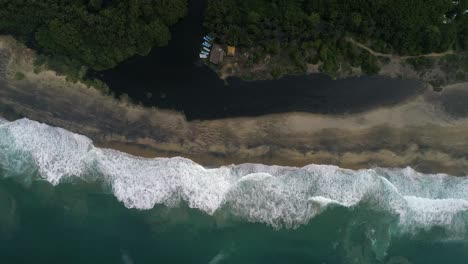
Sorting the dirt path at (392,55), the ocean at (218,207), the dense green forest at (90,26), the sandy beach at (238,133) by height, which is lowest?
the ocean at (218,207)

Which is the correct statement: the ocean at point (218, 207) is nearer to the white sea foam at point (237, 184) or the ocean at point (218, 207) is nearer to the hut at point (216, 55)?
the white sea foam at point (237, 184)

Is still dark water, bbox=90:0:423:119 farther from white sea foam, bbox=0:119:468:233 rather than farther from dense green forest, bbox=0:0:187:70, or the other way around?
white sea foam, bbox=0:119:468:233

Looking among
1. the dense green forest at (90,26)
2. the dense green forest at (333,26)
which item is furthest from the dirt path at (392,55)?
the dense green forest at (90,26)

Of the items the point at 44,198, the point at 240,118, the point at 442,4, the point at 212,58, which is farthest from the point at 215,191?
the point at 442,4

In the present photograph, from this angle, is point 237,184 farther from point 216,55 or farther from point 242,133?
point 216,55

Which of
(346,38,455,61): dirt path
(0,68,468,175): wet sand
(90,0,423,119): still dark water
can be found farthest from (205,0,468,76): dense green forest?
(0,68,468,175): wet sand

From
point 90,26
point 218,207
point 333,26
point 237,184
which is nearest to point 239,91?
point 237,184

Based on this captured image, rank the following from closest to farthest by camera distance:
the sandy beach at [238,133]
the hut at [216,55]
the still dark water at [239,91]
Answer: the sandy beach at [238,133] → the hut at [216,55] → the still dark water at [239,91]
